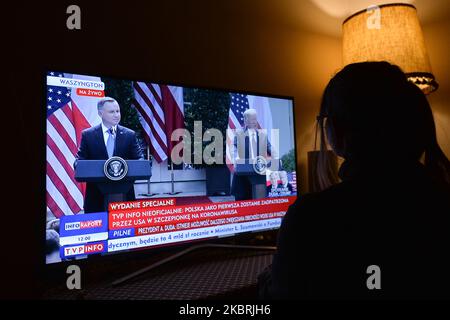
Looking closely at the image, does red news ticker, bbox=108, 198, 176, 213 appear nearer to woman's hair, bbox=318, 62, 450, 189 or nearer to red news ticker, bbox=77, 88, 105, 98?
red news ticker, bbox=77, 88, 105, 98

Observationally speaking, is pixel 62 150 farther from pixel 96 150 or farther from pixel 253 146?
pixel 253 146

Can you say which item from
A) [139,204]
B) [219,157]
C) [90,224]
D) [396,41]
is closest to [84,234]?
[90,224]

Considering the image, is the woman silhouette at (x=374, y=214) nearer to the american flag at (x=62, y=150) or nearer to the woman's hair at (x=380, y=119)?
the woman's hair at (x=380, y=119)

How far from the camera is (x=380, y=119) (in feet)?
2.45

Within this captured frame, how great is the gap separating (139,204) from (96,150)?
0.28 meters

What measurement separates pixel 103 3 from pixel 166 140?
2.49ft

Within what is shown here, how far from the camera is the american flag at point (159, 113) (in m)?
1.46

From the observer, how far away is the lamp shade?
2072 mm

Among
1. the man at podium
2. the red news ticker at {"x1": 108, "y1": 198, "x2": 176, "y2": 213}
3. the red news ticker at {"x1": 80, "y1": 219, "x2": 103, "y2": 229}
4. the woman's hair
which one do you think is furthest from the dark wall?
the woman's hair

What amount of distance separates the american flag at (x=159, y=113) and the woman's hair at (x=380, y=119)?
2.74 feet

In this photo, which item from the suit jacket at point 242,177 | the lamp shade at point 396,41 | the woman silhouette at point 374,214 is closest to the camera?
the woman silhouette at point 374,214

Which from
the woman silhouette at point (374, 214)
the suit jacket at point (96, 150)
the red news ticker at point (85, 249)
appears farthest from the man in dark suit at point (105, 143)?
the woman silhouette at point (374, 214)
